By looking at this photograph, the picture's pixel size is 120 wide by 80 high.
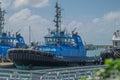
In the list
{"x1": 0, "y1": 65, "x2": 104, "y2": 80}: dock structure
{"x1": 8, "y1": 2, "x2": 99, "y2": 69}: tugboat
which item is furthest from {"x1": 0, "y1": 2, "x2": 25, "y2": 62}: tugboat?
{"x1": 0, "y1": 65, "x2": 104, "y2": 80}: dock structure

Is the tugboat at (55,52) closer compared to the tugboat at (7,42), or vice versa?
the tugboat at (55,52)

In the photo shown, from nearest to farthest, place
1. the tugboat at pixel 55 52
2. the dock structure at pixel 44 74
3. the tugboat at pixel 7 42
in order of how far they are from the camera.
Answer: the dock structure at pixel 44 74
the tugboat at pixel 55 52
the tugboat at pixel 7 42

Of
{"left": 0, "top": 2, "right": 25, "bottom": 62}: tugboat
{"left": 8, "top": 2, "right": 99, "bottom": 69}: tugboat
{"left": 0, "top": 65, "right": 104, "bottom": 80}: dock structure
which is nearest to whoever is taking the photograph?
{"left": 0, "top": 65, "right": 104, "bottom": 80}: dock structure

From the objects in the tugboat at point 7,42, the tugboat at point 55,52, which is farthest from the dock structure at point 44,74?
the tugboat at point 7,42

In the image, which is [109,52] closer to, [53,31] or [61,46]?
[61,46]

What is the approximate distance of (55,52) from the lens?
4675 cm

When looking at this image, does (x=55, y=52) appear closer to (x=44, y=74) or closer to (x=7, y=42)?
(x=7, y=42)

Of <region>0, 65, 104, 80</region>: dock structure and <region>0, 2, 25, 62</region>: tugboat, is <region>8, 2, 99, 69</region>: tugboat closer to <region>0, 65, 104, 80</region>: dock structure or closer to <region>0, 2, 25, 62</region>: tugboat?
<region>0, 2, 25, 62</region>: tugboat

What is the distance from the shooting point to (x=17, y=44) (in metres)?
53.0

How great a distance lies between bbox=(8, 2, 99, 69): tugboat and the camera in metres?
40.6

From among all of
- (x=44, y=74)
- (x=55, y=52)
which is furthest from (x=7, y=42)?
(x=44, y=74)

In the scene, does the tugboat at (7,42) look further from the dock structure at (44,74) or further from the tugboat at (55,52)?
the dock structure at (44,74)

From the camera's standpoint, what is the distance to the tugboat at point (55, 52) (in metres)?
40.6

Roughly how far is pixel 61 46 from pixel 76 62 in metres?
3.89
